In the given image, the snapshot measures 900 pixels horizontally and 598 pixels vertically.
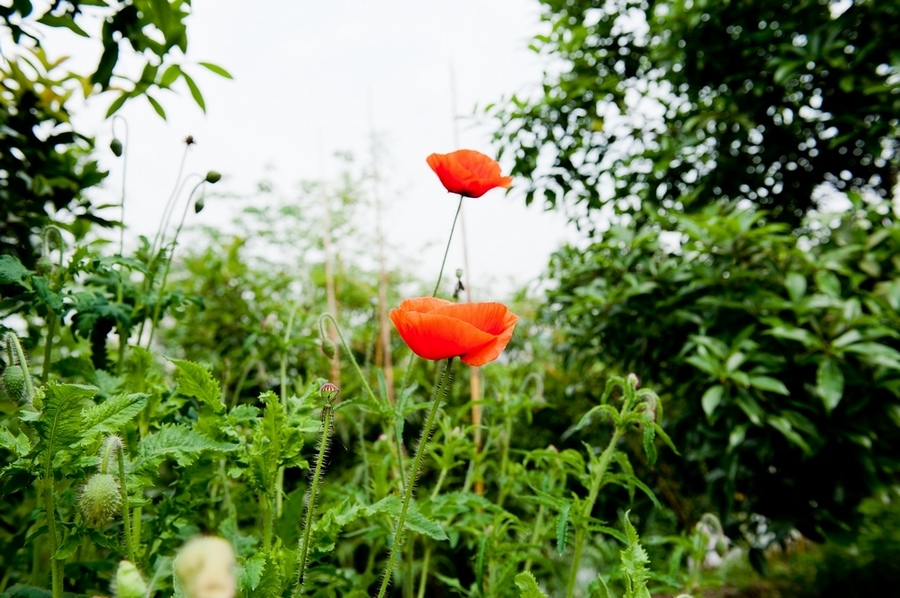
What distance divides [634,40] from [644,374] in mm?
1424

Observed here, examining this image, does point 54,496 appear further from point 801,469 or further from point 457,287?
point 801,469

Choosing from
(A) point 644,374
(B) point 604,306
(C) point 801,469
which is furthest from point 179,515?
(C) point 801,469

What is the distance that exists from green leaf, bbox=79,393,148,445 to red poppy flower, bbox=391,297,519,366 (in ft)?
1.03

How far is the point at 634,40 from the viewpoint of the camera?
7.88 ft

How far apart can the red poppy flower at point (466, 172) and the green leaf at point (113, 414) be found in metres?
0.50

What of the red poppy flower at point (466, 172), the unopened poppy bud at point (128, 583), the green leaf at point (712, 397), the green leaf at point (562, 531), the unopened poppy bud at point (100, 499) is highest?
the red poppy flower at point (466, 172)

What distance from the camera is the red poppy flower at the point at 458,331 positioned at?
639 mm

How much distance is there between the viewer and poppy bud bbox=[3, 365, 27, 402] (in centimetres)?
69

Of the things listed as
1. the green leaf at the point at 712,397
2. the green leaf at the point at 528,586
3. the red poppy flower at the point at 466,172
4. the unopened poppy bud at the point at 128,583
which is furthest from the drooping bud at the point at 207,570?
the green leaf at the point at 712,397

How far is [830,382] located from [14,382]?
157 cm

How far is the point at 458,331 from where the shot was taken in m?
0.64

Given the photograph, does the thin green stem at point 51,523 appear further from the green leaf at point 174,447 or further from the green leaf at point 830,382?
the green leaf at point 830,382

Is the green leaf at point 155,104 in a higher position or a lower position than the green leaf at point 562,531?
higher

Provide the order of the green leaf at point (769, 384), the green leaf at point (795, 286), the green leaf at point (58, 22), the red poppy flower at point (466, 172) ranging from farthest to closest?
the green leaf at point (795, 286) < the green leaf at point (769, 384) < the green leaf at point (58, 22) < the red poppy flower at point (466, 172)
